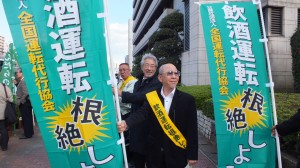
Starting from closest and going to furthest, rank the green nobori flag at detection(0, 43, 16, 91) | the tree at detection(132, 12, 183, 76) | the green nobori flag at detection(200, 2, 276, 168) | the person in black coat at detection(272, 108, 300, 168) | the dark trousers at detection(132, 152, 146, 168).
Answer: the person in black coat at detection(272, 108, 300, 168) < the green nobori flag at detection(200, 2, 276, 168) < the dark trousers at detection(132, 152, 146, 168) < the green nobori flag at detection(0, 43, 16, 91) < the tree at detection(132, 12, 183, 76)

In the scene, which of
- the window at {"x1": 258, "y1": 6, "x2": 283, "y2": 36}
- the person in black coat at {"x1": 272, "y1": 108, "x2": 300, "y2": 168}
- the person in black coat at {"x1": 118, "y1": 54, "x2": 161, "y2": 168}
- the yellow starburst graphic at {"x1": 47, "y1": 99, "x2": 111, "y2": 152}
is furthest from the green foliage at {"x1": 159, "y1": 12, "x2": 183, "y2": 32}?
the yellow starburst graphic at {"x1": 47, "y1": 99, "x2": 111, "y2": 152}

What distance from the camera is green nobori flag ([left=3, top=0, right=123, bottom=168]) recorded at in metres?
2.87

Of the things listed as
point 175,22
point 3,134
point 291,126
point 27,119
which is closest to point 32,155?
point 3,134

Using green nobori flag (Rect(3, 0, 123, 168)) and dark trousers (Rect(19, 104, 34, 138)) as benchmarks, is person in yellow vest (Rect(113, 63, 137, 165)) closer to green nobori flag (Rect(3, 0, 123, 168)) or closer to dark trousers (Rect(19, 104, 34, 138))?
green nobori flag (Rect(3, 0, 123, 168))

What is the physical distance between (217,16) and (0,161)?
17.2 ft

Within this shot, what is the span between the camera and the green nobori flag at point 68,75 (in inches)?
113

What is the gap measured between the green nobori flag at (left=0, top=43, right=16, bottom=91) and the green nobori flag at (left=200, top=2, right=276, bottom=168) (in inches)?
298

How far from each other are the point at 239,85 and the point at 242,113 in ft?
1.15

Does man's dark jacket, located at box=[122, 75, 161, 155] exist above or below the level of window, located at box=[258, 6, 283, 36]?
below

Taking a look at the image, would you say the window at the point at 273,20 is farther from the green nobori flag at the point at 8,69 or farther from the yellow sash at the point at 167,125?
the yellow sash at the point at 167,125

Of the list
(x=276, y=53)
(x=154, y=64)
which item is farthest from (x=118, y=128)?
(x=276, y=53)

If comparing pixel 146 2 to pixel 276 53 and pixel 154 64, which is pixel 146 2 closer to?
pixel 276 53

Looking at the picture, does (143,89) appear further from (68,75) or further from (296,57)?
(296,57)

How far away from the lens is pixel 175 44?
19.9 metres
